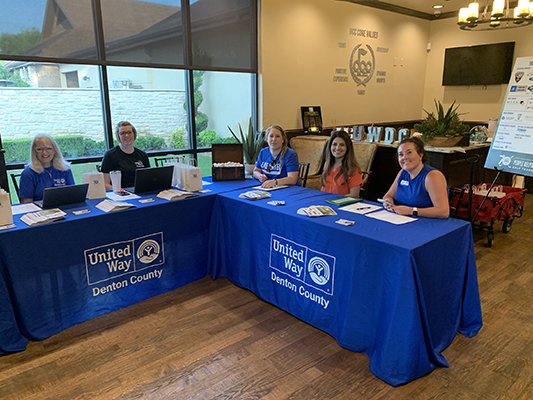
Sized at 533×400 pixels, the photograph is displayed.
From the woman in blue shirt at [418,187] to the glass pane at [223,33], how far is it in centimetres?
328

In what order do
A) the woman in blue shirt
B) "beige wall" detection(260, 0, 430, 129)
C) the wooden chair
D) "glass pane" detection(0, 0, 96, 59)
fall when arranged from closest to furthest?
the woman in blue shirt
"glass pane" detection(0, 0, 96, 59)
the wooden chair
"beige wall" detection(260, 0, 430, 129)

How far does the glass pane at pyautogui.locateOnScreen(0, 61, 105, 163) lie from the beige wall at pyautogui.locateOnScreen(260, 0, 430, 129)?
229 centimetres

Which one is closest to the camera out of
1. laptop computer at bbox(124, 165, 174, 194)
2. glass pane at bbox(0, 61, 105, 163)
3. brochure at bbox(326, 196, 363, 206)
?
brochure at bbox(326, 196, 363, 206)

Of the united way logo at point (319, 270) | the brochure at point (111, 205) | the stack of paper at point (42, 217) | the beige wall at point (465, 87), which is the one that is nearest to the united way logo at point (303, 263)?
the united way logo at point (319, 270)

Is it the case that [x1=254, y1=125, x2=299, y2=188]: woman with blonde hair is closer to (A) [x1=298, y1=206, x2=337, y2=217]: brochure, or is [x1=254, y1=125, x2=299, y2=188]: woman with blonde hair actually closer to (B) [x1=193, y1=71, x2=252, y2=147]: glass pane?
(A) [x1=298, y1=206, x2=337, y2=217]: brochure

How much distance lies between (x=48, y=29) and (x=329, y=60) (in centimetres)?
396

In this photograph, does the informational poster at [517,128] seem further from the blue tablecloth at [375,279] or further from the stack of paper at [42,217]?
the stack of paper at [42,217]

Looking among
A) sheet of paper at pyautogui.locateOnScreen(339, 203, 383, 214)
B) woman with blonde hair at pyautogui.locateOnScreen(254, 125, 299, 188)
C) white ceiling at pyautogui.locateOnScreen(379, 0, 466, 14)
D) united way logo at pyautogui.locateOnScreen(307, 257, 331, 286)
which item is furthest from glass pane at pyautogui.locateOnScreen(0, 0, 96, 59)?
white ceiling at pyautogui.locateOnScreen(379, 0, 466, 14)

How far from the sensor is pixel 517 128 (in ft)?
13.1

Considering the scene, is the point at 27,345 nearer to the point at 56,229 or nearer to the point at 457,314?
the point at 56,229

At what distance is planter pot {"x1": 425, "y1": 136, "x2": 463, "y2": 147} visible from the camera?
14.9ft

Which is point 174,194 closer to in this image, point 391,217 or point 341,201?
point 341,201

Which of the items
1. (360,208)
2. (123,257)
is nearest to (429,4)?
(360,208)

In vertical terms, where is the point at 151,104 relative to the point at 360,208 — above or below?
above
